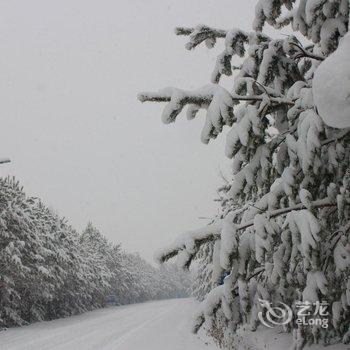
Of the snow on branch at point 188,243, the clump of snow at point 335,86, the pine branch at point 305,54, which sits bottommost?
the snow on branch at point 188,243

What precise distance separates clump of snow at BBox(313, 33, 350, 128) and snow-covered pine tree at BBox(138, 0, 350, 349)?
3.00 feet

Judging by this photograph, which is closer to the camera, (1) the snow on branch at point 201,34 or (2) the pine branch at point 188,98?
(2) the pine branch at point 188,98

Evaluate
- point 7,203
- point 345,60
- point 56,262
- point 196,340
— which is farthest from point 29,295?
point 345,60

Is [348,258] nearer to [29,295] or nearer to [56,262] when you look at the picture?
[29,295]

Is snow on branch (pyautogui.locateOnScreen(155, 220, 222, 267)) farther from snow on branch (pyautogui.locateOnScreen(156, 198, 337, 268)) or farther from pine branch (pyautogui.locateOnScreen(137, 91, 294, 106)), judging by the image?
pine branch (pyautogui.locateOnScreen(137, 91, 294, 106))

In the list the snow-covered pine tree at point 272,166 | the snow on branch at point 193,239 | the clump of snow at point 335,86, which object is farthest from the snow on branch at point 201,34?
the clump of snow at point 335,86

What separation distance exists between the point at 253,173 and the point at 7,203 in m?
25.0

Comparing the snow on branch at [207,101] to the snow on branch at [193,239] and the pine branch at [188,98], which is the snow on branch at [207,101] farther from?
the snow on branch at [193,239]

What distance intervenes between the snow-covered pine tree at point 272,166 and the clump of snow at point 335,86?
915 mm

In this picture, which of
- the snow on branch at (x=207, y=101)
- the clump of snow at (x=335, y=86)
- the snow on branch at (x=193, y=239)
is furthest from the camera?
the snow on branch at (x=193, y=239)

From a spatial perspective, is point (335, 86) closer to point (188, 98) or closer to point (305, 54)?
point (188, 98)

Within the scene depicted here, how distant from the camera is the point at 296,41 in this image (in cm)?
453

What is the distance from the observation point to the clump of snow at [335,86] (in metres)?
2.65

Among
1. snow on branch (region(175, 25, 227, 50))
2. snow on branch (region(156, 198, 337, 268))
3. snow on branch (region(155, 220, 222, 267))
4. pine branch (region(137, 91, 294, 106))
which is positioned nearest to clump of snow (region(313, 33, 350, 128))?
pine branch (region(137, 91, 294, 106))
